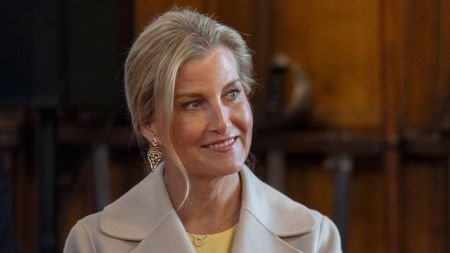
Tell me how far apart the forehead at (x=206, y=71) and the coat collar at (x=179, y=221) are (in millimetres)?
256

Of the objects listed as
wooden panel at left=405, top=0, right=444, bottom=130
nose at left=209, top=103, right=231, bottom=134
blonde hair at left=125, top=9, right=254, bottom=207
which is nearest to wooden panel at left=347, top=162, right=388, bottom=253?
wooden panel at left=405, top=0, right=444, bottom=130

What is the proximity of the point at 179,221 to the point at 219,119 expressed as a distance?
26 cm

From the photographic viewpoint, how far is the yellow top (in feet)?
6.61

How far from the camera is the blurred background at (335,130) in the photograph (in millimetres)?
3520

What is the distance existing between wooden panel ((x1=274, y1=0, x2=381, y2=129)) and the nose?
1.88m

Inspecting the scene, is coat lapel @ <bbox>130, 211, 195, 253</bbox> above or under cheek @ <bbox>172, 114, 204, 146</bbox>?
under

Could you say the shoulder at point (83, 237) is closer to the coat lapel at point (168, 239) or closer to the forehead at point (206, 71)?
the coat lapel at point (168, 239)

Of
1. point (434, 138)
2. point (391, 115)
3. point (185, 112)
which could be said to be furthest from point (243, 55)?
point (434, 138)

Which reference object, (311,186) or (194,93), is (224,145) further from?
(311,186)

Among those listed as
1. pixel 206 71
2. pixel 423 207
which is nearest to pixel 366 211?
pixel 423 207

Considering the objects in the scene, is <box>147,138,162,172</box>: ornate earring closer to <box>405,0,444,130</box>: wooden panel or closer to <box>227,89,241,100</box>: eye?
<box>227,89,241,100</box>: eye

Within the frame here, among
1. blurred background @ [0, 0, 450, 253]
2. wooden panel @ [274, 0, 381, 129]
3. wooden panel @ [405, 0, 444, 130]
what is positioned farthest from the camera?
wooden panel @ [274, 0, 381, 129]

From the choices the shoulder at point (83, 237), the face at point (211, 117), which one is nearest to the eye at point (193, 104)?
the face at point (211, 117)

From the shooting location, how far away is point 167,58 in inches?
75.5
